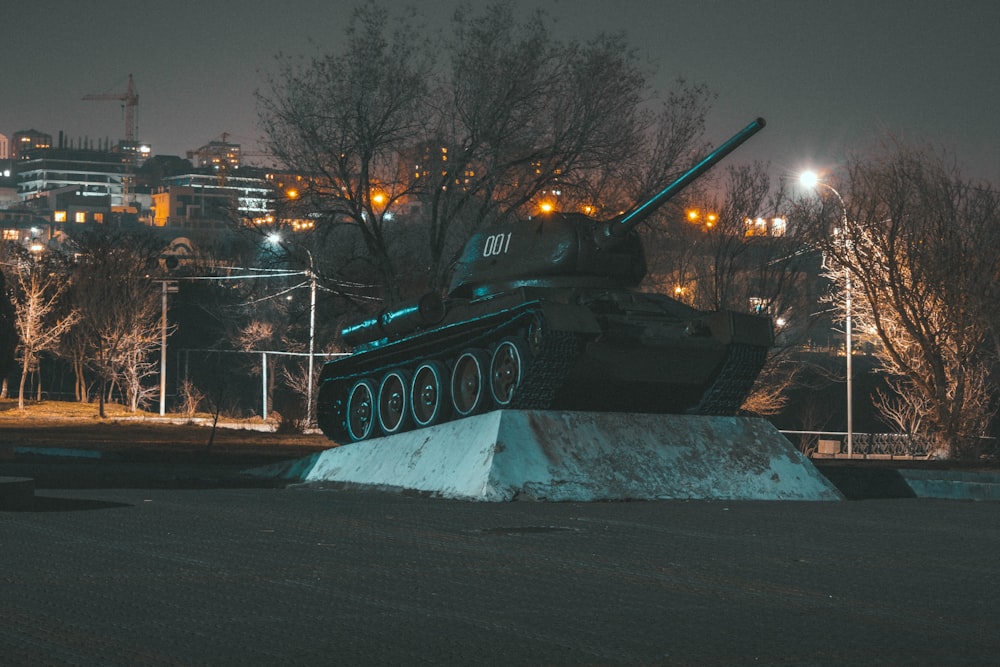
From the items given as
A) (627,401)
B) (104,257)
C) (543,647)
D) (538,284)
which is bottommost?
(543,647)

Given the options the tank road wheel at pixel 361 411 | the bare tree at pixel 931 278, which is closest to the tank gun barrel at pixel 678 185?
the tank road wheel at pixel 361 411

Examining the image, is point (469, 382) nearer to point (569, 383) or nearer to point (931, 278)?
point (569, 383)

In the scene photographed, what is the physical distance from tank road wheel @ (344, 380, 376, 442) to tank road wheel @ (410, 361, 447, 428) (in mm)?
1604

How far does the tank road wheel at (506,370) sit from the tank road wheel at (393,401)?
2634 millimetres

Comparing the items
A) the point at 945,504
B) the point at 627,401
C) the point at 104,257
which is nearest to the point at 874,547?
the point at 945,504

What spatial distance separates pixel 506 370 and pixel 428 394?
243 cm

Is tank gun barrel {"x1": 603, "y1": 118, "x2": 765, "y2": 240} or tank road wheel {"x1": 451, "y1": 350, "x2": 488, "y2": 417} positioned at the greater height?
tank gun barrel {"x1": 603, "y1": 118, "x2": 765, "y2": 240}

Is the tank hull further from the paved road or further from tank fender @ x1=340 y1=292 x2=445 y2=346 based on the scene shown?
the paved road

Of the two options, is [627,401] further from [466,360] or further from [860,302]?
[860,302]

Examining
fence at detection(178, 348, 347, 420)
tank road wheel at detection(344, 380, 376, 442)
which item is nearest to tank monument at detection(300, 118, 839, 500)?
tank road wheel at detection(344, 380, 376, 442)

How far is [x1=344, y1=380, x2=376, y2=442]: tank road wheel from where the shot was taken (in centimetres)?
2077

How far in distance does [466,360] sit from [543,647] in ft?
39.9

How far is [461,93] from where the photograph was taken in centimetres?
3133

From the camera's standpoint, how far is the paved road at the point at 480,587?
5734 millimetres
